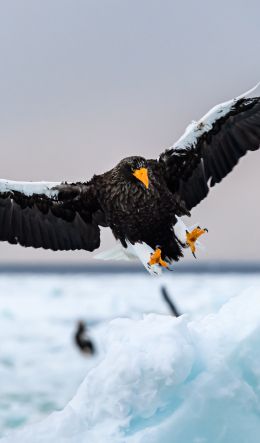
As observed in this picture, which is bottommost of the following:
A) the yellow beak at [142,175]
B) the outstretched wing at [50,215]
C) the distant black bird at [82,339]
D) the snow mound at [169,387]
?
the distant black bird at [82,339]

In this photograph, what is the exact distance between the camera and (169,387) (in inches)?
233

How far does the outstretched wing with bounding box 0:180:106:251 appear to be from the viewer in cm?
677

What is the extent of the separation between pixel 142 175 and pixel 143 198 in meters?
0.20

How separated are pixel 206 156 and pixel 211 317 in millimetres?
1387

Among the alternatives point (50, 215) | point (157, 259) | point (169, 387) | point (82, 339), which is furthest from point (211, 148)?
point (82, 339)

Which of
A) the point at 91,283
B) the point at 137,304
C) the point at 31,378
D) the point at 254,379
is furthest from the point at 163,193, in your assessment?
the point at 91,283

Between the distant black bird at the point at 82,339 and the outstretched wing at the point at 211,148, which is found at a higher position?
the outstretched wing at the point at 211,148

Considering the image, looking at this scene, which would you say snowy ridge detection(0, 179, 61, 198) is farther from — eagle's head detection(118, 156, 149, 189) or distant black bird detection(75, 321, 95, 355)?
distant black bird detection(75, 321, 95, 355)

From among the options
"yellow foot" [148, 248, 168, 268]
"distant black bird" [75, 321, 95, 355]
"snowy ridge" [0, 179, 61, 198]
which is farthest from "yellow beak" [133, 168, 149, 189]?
"distant black bird" [75, 321, 95, 355]

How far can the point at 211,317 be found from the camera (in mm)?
6387

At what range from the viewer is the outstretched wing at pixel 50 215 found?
22.2 ft

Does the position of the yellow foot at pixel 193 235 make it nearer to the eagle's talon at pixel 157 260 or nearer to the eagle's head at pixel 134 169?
the eagle's talon at pixel 157 260

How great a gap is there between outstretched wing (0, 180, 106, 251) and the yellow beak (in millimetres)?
787

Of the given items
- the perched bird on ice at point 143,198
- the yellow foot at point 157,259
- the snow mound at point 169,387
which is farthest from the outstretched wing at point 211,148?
the snow mound at point 169,387
